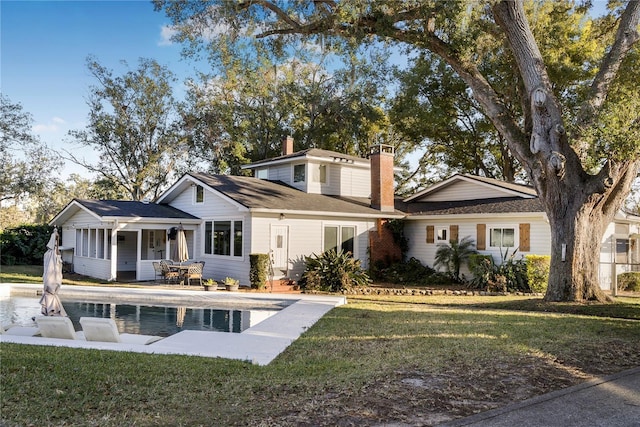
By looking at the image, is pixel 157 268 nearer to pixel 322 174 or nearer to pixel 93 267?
pixel 93 267

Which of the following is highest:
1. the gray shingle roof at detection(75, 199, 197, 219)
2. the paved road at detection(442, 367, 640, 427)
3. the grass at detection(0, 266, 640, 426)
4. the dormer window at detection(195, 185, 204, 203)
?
the dormer window at detection(195, 185, 204, 203)

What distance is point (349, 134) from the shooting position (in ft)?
117

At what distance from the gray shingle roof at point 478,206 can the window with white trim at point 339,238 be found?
3.22 metres

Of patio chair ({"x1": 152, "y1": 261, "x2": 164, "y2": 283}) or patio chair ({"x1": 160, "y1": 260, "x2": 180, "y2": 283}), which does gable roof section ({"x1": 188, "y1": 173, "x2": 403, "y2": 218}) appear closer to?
patio chair ({"x1": 160, "y1": 260, "x2": 180, "y2": 283})

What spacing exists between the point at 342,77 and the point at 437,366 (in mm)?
32091

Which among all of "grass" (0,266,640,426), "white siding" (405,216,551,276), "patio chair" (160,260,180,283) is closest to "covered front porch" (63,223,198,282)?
"patio chair" (160,260,180,283)

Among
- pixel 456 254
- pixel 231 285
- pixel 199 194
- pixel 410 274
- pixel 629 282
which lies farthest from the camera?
pixel 199 194

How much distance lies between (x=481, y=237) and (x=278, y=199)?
26.7 feet

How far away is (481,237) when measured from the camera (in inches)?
795

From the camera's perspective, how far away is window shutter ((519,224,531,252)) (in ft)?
61.8

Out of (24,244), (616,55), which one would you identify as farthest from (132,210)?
(616,55)

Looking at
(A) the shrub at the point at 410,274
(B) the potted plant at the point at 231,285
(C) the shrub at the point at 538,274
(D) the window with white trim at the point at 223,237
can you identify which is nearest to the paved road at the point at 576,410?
(C) the shrub at the point at 538,274

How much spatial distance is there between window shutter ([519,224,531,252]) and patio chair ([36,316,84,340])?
1538cm

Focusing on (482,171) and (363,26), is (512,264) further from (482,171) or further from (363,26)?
(482,171)
